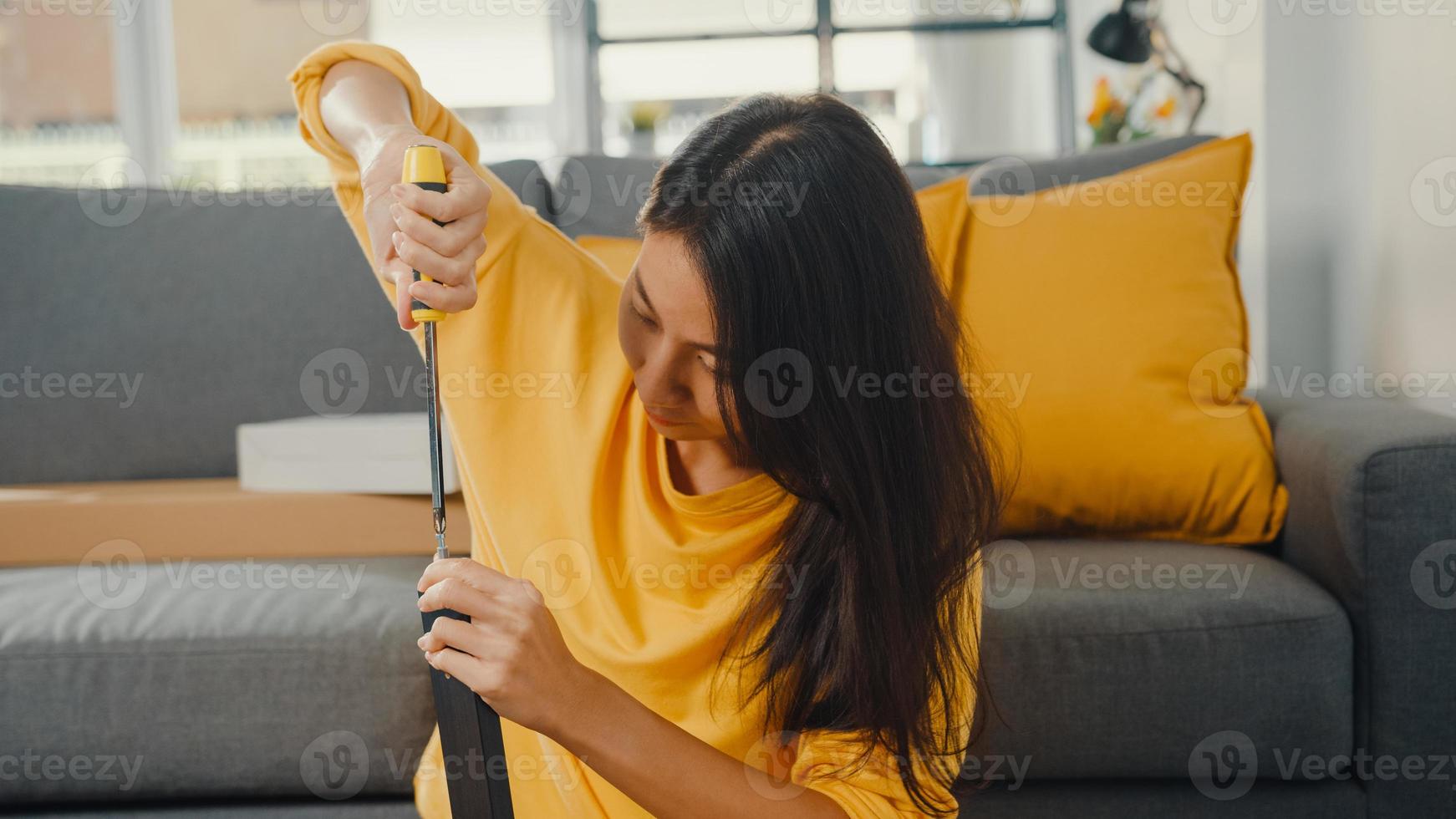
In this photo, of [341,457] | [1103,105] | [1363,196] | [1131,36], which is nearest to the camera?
[341,457]

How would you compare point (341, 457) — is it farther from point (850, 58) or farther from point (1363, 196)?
point (850, 58)

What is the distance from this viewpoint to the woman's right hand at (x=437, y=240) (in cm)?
73

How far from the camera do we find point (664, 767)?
79 cm

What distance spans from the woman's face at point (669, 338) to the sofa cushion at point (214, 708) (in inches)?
20.0

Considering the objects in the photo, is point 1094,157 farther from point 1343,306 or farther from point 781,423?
point 781,423

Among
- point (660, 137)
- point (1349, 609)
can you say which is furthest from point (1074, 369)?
point (660, 137)

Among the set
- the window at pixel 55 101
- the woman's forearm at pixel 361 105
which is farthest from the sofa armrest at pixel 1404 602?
the window at pixel 55 101

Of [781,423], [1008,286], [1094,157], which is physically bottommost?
[781,423]

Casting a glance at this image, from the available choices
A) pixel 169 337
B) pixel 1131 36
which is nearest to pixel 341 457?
pixel 169 337

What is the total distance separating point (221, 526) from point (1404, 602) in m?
1.39

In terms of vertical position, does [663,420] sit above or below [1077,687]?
above

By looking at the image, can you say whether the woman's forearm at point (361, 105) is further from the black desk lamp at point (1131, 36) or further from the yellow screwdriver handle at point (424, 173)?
the black desk lamp at point (1131, 36)

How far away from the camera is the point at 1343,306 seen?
Answer: 180 cm

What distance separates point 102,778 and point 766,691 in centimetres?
75
